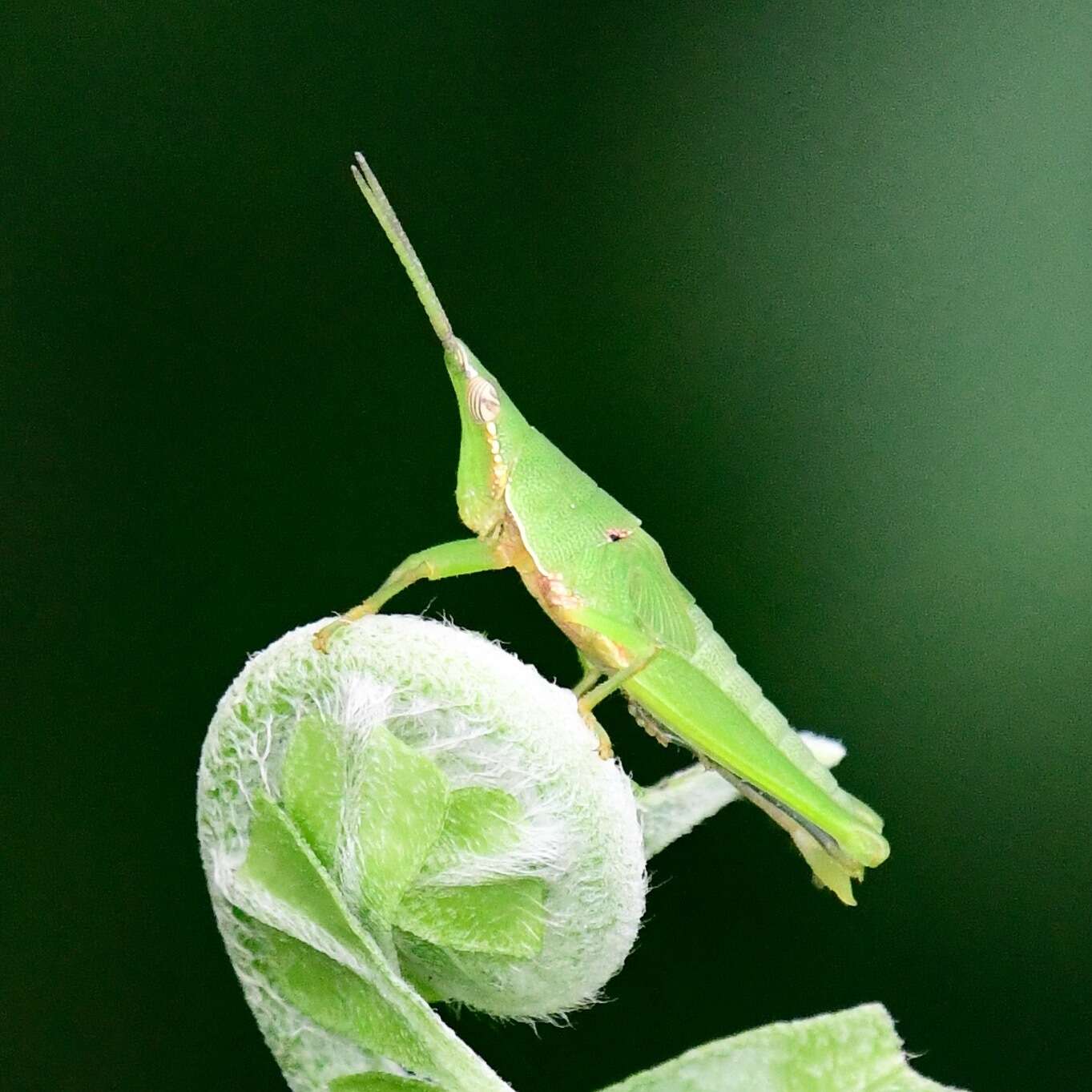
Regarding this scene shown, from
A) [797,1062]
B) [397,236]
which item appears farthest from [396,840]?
[397,236]

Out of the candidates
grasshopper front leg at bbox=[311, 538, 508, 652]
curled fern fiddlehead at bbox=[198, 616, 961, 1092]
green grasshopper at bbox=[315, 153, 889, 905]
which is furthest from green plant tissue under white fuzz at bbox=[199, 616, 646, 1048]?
green grasshopper at bbox=[315, 153, 889, 905]

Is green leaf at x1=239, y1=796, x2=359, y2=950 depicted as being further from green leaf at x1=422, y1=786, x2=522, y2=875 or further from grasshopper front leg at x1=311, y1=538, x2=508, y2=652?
grasshopper front leg at x1=311, y1=538, x2=508, y2=652

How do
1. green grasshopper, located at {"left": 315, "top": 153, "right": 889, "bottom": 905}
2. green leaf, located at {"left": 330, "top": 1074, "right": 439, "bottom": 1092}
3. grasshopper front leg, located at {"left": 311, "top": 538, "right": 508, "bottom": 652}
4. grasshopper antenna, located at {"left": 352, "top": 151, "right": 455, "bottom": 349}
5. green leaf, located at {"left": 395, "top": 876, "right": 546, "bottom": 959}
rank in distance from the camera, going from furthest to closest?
green grasshopper, located at {"left": 315, "top": 153, "right": 889, "bottom": 905} → grasshopper front leg, located at {"left": 311, "top": 538, "right": 508, "bottom": 652} → grasshopper antenna, located at {"left": 352, "top": 151, "right": 455, "bottom": 349} → green leaf, located at {"left": 395, "top": 876, "right": 546, "bottom": 959} → green leaf, located at {"left": 330, "top": 1074, "right": 439, "bottom": 1092}

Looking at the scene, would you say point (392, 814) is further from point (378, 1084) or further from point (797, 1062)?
point (797, 1062)

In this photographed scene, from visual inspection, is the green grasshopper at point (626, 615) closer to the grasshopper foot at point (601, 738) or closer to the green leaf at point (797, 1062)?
the grasshopper foot at point (601, 738)

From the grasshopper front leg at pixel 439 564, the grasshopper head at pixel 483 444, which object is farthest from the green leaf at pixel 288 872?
the grasshopper head at pixel 483 444
